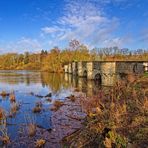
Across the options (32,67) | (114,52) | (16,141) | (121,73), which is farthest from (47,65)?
(16,141)

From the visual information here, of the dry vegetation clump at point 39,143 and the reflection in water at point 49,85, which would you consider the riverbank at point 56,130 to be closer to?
the dry vegetation clump at point 39,143

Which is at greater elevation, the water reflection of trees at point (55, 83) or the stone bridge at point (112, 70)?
the stone bridge at point (112, 70)

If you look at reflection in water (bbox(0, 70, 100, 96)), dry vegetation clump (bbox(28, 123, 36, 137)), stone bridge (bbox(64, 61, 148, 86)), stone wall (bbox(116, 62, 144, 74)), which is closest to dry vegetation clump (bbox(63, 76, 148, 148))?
dry vegetation clump (bbox(28, 123, 36, 137))

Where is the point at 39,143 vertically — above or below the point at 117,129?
below

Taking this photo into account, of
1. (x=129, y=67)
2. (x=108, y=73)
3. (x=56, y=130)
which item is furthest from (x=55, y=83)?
(x=56, y=130)

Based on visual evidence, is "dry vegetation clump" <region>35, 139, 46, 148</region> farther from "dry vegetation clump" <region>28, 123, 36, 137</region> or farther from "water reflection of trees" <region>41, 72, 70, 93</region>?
"water reflection of trees" <region>41, 72, 70, 93</region>

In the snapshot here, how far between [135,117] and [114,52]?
69.6 meters

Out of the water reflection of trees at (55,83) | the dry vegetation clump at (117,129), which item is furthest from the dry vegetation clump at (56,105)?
the water reflection of trees at (55,83)

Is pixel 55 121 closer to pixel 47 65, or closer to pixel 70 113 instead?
pixel 70 113

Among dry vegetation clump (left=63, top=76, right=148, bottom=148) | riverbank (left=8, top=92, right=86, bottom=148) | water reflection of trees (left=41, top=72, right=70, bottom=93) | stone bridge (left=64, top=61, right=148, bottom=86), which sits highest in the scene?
stone bridge (left=64, top=61, right=148, bottom=86)

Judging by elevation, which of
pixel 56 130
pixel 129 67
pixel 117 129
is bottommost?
pixel 56 130

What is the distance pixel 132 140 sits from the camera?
25.0ft

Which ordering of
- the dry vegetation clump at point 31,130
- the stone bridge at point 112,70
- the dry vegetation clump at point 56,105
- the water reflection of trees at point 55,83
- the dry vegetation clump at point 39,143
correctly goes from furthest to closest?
the water reflection of trees at point 55,83, the stone bridge at point 112,70, the dry vegetation clump at point 56,105, the dry vegetation clump at point 31,130, the dry vegetation clump at point 39,143

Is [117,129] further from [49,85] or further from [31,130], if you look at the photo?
[49,85]
